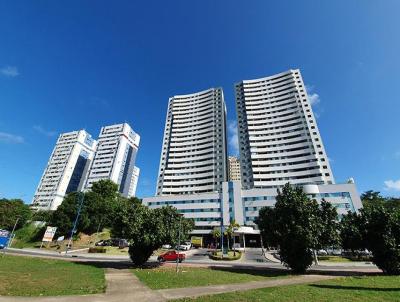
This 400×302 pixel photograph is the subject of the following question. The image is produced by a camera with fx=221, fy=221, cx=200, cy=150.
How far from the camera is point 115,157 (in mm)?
156250

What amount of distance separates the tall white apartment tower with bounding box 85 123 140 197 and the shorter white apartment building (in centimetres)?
8672

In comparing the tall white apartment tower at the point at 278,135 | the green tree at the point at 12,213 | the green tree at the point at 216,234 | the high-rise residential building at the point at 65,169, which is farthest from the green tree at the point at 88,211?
the high-rise residential building at the point at 65,169

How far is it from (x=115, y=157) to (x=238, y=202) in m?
109

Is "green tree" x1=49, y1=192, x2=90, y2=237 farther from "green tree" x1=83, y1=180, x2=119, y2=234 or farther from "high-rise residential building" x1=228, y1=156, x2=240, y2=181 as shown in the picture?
"high-rise residential building" x1=228, y1=156, x2=240, y2=181

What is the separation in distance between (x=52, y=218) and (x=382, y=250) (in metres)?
70.7

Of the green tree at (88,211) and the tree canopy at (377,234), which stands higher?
the green tree at (88,211)

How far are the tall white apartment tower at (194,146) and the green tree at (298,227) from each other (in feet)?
256

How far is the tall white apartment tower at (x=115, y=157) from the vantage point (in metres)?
153

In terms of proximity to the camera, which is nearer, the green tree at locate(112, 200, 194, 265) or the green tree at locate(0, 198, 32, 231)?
the green tree at locate(112, 200, 194, 265)

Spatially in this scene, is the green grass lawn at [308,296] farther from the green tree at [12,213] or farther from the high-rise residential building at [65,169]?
the high-rise residential building at [65,169]

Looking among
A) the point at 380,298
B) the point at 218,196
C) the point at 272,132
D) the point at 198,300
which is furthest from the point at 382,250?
the point at 272,132

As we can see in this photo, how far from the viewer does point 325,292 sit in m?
12.7

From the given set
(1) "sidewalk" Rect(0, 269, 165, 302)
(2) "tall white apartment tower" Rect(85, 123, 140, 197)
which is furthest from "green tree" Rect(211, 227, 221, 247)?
(2) "tall white apartment tower" Rect(85, 123, 140, 197)

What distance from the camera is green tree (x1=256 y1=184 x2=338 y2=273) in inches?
851
